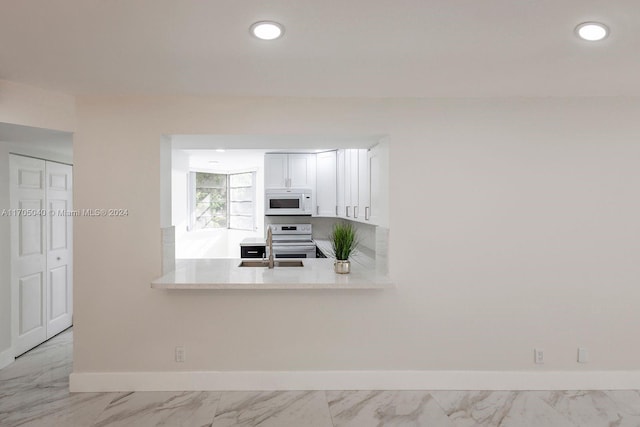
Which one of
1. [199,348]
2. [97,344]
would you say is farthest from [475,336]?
[97,344]

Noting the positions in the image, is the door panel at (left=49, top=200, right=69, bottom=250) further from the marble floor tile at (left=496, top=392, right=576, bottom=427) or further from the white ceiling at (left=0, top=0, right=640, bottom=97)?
the marble floor tile at (left=496, top=392, right=576, bottom=427)

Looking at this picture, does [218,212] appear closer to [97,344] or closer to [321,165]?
[321,165]

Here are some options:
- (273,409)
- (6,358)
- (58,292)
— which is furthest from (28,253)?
(273,409)

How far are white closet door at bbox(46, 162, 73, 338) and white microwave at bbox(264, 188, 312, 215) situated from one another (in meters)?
2.43

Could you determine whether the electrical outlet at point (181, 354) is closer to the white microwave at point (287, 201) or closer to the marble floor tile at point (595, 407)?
the marble floor tile at point (595, 407)

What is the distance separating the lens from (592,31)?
6.08 ft

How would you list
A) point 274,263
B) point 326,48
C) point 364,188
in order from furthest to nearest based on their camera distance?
point 364,188
point 274,263
point 326,48

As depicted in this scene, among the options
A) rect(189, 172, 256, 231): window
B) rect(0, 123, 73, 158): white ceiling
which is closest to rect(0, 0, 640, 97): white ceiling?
rect(0, 123, 73, 158): white ceiling

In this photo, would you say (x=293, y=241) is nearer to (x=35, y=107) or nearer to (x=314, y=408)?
(x=314, y=408)

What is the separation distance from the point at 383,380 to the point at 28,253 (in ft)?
11.6

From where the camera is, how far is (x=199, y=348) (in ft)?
9.82

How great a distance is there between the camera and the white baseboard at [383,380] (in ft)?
9.71

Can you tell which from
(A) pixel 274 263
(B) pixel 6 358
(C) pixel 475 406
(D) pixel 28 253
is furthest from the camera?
(D) pixel 28 253

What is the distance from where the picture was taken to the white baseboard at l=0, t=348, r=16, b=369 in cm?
340
